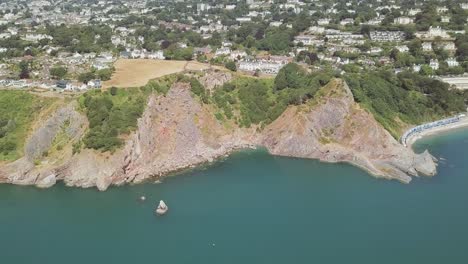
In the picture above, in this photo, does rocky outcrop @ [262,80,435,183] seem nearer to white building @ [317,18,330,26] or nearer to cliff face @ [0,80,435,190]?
cliff face @ [0,80,435,190]

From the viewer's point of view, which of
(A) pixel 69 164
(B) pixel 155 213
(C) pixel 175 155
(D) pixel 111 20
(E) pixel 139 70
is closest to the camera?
(B) pixel 155 213

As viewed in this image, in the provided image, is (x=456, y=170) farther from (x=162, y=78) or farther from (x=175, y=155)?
(x=162, y=78)

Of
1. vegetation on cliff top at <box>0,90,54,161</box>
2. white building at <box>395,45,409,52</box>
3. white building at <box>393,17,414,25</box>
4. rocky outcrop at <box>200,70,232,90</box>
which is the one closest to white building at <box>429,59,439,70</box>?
white building at <box>395,45,409,52</box>

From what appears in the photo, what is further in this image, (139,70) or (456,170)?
(139,70)

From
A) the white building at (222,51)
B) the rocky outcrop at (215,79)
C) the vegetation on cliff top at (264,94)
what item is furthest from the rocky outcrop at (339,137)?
the white building at (222,51)

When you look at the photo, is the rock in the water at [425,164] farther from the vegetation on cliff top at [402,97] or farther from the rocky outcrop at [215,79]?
the rocky outcrop at [215,79]

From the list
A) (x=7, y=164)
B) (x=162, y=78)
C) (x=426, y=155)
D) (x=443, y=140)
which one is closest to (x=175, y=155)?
(x=162, y=78)
